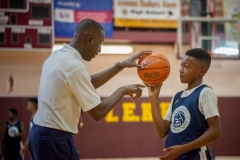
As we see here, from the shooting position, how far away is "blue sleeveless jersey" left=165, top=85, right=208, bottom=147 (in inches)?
120

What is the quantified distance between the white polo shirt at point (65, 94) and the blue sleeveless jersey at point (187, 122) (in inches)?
25.7

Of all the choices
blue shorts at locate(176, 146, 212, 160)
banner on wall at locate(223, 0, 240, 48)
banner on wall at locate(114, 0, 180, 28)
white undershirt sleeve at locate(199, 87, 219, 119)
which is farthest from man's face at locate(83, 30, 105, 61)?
banner on wall at locate(114, 0, 180, 28)

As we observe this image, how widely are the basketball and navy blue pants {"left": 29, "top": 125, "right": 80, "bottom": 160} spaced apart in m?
0.94

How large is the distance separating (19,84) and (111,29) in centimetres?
299

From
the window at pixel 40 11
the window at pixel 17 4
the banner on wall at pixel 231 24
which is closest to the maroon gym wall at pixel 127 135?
the banner on wall at pixel 231 24

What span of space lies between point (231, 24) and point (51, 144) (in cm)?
810

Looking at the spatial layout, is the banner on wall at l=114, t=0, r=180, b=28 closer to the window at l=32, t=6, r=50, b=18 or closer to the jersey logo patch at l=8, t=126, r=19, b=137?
the window at l=32, t=6, r=50, b=18

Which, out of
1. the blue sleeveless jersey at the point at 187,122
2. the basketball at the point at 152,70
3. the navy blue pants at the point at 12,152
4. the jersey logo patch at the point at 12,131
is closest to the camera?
the blue sleeveless jersey at the point at 187,122

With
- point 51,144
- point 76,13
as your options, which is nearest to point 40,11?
point 76,13

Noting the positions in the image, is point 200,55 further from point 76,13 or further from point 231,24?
point 76,13

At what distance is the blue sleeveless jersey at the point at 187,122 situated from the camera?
304cm

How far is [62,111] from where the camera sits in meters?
2.95

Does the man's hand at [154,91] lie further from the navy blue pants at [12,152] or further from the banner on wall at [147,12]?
the banner on wall at [147,12]

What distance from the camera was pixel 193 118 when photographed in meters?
3.05
